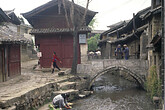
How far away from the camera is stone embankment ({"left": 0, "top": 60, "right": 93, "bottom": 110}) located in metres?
6.66

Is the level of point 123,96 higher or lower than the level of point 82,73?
lower

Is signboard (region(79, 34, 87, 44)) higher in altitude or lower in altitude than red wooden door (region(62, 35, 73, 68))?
higher

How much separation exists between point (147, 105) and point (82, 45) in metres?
7.82

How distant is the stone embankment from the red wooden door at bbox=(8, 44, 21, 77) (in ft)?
2.91

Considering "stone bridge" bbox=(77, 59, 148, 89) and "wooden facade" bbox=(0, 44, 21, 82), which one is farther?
"stone bridge" bbox=(77, 59, 148, 89)

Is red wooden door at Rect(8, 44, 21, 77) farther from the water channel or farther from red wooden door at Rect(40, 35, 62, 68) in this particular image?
the water channel

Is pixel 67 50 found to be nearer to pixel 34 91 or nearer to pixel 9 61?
pixel 9 61

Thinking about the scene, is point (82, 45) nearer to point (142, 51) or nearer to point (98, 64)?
point (98, 64)

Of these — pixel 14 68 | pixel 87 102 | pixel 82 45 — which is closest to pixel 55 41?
pixel 82 45

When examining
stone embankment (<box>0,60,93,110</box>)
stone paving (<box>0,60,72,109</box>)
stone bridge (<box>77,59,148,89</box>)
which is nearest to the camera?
stone embankment (<box>0,60,93,110</box>)

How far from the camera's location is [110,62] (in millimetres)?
14070

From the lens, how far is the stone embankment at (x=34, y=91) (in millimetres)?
6656

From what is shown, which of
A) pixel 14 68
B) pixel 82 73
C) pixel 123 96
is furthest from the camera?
pixel 82 73

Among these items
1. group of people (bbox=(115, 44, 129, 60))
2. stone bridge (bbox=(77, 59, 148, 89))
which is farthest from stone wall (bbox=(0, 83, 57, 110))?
group of people (bbox=(115, 44, 129, 60))
